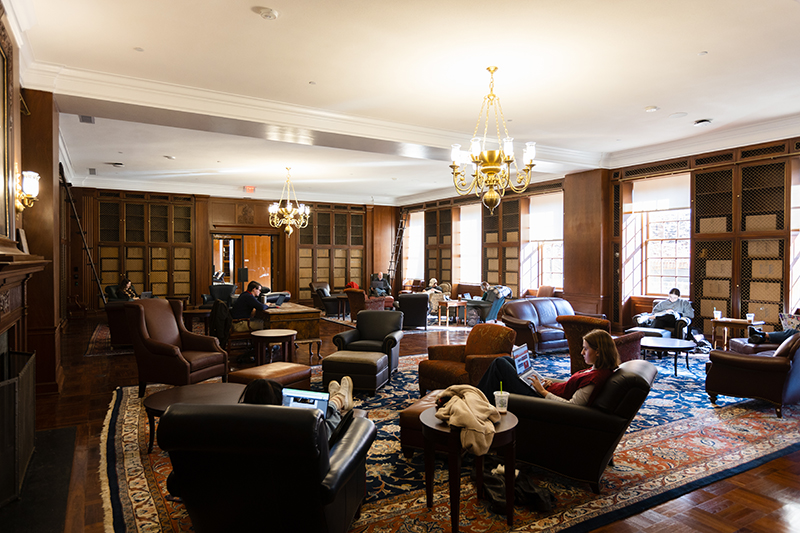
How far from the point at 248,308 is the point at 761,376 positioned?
247 inches

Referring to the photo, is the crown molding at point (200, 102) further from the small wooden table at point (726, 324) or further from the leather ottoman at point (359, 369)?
the small wooden table at point (726, 324)

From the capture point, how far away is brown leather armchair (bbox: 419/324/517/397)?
4641 mm

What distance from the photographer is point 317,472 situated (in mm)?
2096

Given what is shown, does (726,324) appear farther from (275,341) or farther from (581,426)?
(275,341)

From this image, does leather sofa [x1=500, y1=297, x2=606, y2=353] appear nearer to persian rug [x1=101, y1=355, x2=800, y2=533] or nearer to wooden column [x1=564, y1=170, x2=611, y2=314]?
wooden column [x1=564, y1=170, x2=611, y2=314]

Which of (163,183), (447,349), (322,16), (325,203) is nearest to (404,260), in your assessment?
(325,203)

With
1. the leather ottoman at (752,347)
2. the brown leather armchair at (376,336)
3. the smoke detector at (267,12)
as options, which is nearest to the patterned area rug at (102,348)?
the brown leather armchair at (376,336)

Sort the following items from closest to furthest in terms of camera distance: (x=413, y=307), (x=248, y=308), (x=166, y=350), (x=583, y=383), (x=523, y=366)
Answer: (x=583, y=383)
(x=523, y=366)
(x=166, y=350)
(x=248, y=308)
(x=413, y=307)

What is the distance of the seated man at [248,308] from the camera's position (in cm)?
720

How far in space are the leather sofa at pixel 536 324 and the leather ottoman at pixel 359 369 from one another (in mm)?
2941

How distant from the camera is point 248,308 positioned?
7.28 metres

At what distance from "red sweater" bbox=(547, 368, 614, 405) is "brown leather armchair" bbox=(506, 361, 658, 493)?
4cm

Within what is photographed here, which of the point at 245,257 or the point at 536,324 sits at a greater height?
the point at 245,257

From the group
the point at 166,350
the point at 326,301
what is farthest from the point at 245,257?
the point at 166,350
